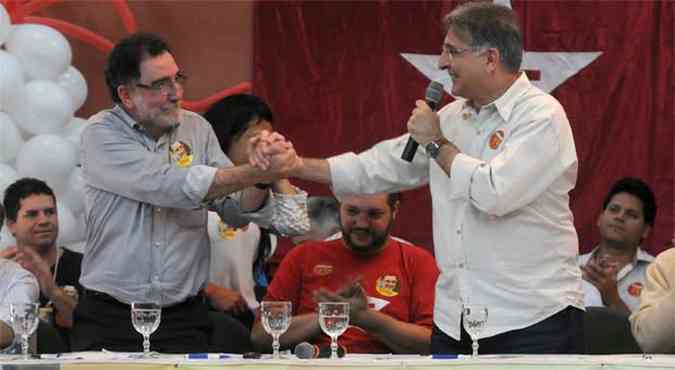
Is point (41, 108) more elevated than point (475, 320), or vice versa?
point (41, 108)

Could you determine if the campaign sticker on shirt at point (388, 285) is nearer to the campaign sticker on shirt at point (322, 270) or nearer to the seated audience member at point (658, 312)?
the campaign sticker on shirt at point (322, 270)

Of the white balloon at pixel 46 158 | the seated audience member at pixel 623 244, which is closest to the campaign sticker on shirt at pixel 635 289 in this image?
the seated audience member at pixel 623 244

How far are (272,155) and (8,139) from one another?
6.38ft

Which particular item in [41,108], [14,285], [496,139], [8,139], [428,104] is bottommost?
[14,285]

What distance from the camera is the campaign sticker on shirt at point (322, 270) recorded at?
4.73 meters

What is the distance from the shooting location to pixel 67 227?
552 centimetres

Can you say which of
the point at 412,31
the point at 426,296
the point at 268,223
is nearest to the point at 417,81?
the point at 412,31

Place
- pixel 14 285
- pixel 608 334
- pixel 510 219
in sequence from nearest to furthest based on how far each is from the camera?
pixel 510 219, pixel 14 285, pixel 608 334

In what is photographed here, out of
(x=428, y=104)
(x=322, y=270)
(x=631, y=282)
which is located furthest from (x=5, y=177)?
(x=631, y=282)

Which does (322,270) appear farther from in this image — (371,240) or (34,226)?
(34,226)

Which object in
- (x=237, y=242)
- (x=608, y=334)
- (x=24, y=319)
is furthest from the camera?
(x=237, y=242)

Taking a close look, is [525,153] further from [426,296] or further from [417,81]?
[417,81]

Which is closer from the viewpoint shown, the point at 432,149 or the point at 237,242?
the point at 432,149

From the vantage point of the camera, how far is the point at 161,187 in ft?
12.6
